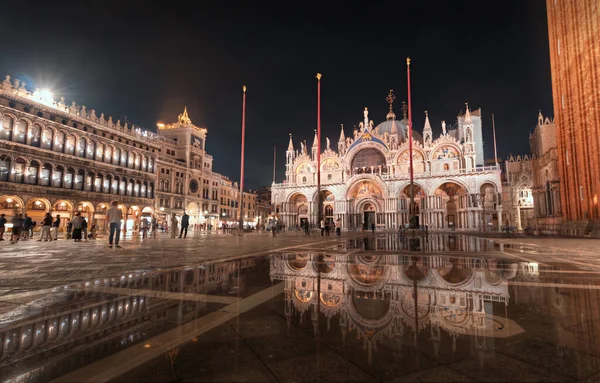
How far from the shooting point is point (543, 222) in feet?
99.0

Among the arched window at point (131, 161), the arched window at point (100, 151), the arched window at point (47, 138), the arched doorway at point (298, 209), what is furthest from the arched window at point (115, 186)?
the arched doorway at point (298, 209)

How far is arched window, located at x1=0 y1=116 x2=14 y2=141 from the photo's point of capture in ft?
101

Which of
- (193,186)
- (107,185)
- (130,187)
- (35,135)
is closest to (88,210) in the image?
(107,185)

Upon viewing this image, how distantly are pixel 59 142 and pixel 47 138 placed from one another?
4.62 feet

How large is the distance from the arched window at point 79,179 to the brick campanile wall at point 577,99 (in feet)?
174

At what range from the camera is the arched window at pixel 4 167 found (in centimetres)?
3050

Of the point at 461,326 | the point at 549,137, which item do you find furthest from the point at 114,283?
the point at 549,137

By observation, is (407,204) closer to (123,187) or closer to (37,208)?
(123,187)

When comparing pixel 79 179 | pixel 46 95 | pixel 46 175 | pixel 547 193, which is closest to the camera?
pixel 547 193

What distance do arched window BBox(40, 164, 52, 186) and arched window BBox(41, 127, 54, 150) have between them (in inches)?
91.5

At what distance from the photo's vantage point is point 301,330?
2.81 meters

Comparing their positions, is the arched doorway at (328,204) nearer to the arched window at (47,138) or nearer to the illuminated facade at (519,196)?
the illuminated facade at (519,196)

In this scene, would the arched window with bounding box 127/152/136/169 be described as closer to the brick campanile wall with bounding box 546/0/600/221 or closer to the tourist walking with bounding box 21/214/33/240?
the tourist walking with bounding box 21/214/33/240

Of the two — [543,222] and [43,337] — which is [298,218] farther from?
[43,337]
